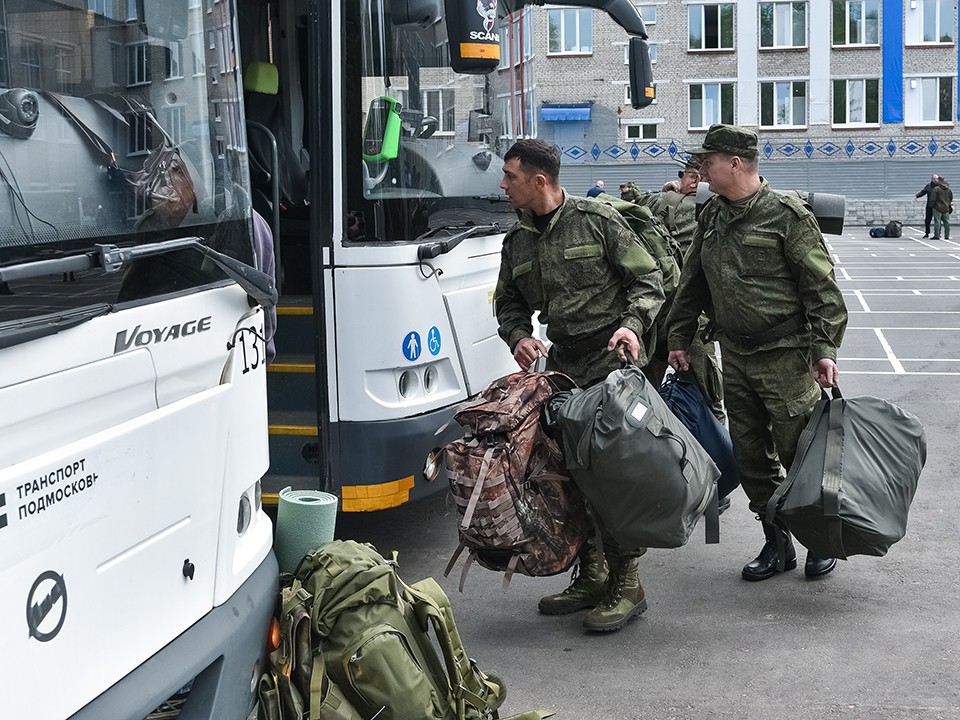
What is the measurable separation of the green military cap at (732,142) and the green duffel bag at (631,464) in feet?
4.29

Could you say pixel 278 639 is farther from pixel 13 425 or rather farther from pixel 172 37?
pixel 172 37

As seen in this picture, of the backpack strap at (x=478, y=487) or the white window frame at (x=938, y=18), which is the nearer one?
the backpack strap at (x=478, y=487)

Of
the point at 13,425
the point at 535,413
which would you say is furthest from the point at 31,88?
the point at 535,413

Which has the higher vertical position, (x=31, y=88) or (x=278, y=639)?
(x=31, y=88)

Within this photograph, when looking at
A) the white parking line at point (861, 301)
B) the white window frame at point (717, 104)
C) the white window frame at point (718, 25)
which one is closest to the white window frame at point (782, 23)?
the white window frame at point (718, 25)

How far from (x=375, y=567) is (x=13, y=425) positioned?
5.08 ft

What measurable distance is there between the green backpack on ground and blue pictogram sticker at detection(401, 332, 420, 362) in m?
1.75

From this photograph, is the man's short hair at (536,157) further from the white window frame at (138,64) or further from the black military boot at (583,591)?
the white window frame at (138,64)

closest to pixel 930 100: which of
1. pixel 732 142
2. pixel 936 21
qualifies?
pixel 936 21

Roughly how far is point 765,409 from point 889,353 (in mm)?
8411

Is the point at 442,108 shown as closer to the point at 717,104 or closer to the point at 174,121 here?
the point at 174,121

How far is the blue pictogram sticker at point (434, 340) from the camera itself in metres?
5.61

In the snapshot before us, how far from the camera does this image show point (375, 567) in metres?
3.71

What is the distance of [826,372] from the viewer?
515cm
